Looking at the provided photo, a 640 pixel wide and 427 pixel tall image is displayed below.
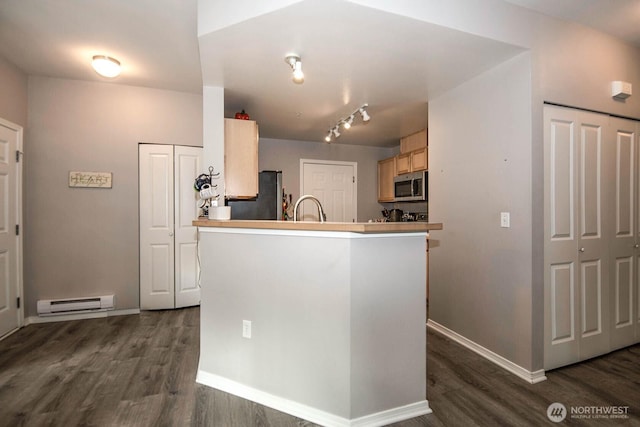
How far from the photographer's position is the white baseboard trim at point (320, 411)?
1664mm

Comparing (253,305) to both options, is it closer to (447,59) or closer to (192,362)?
(192,362)

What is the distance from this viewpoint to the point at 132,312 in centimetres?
354

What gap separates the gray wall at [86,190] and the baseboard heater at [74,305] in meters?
0.07

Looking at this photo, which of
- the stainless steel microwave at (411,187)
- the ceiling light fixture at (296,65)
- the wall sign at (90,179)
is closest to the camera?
the ceiling light fixture at (296,65)

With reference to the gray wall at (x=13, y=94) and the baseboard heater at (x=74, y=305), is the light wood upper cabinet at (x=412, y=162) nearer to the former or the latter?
the baseboard heater at (x=74, y=305)

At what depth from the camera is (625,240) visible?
2.54 m

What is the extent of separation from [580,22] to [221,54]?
2706 mm

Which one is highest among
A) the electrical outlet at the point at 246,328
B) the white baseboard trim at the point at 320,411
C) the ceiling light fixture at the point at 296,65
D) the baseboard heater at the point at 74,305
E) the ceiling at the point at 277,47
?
the ceiling at the point at 277,47

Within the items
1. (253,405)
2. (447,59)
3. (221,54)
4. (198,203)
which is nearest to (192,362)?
(253,405)

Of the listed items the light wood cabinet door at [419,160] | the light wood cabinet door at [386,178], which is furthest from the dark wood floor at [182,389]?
the light wood cabinet door at [386,178]

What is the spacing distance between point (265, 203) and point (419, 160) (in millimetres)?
2364

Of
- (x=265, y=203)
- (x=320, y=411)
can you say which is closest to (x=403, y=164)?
(x=265, y=203)

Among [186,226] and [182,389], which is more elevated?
Result: [186,226]

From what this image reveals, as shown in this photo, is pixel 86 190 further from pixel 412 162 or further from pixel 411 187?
pixel 412 162
